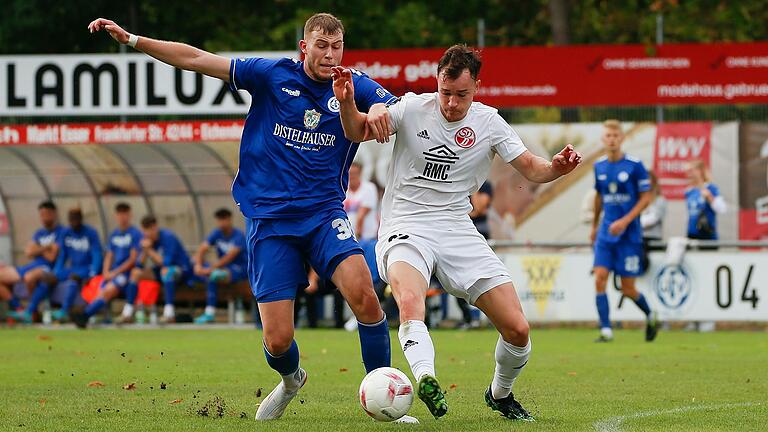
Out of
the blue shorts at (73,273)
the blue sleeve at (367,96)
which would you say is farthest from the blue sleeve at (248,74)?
the blue shorts at (73,273)

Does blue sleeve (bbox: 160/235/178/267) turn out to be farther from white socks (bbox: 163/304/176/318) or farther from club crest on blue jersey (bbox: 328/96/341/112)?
club crest on blue jersey (bbox: 328/96/341/112)

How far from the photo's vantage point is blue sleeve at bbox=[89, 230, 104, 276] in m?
20.9

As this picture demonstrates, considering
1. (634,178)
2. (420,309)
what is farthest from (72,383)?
(634,178)

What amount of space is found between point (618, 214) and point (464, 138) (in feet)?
27.3

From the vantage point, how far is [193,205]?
22.8 metres

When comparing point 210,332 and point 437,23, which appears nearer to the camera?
point 210,332

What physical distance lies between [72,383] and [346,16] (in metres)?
22.9

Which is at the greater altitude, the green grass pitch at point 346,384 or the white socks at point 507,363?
the white socks at point 507,363

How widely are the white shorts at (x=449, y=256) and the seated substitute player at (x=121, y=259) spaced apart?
12955 mm

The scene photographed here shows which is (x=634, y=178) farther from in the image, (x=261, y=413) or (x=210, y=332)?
(x=261, y=413)

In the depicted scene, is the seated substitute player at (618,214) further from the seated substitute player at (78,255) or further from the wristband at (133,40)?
the wristband at (133,40)

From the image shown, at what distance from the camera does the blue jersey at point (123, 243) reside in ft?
68.8

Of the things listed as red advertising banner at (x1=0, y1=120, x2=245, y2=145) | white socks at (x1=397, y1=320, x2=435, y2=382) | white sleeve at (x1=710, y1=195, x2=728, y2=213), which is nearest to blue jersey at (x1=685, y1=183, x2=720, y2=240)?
white sleeve at (x1=710, y1=195, x2=728, y2=213)

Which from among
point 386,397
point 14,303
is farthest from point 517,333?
point 14,303
